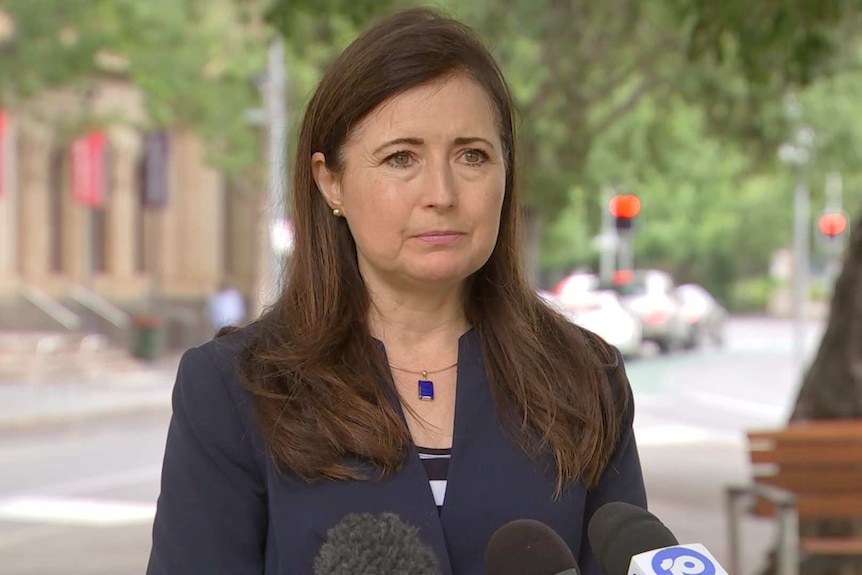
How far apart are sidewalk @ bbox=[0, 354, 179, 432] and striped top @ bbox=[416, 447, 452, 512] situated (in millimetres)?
17415

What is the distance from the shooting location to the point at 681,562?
1445 millimetres

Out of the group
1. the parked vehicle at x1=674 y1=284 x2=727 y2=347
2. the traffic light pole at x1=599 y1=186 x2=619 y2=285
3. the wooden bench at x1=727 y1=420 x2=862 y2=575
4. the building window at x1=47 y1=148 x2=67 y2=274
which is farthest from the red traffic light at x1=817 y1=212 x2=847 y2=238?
the wooden bench at x1=727 y1=420 x2=862 y2=575

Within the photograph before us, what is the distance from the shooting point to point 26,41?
19906 mm

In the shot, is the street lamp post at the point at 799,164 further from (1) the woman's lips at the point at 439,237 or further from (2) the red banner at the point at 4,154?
(1) the woman's lips at the point at 439,237

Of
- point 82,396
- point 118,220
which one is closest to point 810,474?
point 82,396

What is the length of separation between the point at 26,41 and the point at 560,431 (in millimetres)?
18854

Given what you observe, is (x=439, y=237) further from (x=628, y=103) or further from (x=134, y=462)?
(x=628, y=103)

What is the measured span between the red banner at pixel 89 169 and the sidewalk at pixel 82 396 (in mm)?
4570

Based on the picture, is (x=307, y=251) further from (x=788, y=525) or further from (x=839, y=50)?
(x=839, y=50)

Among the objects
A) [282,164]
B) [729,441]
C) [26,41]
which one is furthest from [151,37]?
[282,164]

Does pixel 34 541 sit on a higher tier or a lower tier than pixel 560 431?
lower

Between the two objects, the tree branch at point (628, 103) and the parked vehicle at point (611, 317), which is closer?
the tree branch at point (628, 103)

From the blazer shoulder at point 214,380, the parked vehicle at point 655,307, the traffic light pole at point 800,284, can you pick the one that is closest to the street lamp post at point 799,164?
the traffic light pole at point 800,284

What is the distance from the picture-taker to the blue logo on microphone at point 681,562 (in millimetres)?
1427
